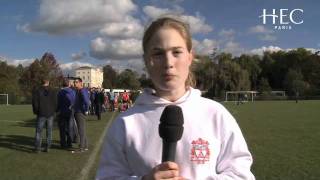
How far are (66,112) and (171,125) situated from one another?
13394mm

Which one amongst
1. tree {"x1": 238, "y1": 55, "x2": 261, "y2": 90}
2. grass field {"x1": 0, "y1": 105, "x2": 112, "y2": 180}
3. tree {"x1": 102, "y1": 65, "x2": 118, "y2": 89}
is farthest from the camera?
tree {"x1": 102, "y1": 65, "x2": 118, "y2": 89}

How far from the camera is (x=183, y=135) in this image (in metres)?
2.35

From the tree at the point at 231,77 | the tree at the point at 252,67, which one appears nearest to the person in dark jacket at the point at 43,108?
the tree at the point at 231,77

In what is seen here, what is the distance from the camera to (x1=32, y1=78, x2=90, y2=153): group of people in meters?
14.1

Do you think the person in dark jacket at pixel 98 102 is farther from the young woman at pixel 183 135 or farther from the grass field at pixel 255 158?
the young woman at pixel 183 135

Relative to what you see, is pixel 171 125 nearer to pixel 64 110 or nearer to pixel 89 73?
pixel 64 110

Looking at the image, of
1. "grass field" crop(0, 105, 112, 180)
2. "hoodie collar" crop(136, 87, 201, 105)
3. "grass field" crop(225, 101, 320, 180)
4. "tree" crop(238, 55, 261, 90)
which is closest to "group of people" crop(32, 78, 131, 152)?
"grass field" crop(0, 105, 112, 180)

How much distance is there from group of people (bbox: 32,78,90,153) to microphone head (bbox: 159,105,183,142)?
12084mm

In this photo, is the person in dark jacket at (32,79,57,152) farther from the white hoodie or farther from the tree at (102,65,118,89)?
the tree at (102,65,118,89)

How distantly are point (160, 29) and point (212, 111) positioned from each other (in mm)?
460

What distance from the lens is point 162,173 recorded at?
2039 mm

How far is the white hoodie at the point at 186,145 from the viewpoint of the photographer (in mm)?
2346

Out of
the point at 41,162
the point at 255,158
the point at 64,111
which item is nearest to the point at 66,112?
the point at 64,111

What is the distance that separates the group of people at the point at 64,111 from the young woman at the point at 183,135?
1173 cm
